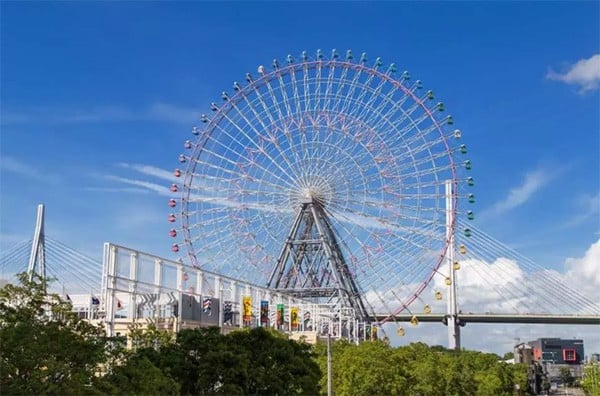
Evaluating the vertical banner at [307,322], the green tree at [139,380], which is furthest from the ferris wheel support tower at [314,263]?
the green tree at [139,380]

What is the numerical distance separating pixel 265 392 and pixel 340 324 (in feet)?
151

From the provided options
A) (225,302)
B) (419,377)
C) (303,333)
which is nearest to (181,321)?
(225,302)

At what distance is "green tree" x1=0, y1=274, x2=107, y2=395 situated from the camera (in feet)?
87.8

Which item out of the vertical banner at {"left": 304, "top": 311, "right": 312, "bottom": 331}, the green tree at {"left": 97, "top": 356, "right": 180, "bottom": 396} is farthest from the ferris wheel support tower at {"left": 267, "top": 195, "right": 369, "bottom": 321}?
the green tree at {"left": 97, "top": 356, "right": 180, "bottom": 396}

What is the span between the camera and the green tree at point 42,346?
26766 millimetres

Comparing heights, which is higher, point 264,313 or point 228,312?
point 264,313

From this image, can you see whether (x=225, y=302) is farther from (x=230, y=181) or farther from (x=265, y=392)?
(x=265, y=392)

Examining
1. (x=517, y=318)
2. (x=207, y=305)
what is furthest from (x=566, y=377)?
(x=207, y=305)

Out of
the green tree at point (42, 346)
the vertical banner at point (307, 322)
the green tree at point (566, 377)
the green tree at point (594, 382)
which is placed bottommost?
the green tree at point (566, 377)

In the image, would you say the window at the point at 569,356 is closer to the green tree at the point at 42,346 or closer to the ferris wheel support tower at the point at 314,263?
the ferris wheel support tower at the point at 314,263

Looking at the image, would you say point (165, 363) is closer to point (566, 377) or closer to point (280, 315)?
point (280, 315)

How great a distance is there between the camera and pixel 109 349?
31.2 meters

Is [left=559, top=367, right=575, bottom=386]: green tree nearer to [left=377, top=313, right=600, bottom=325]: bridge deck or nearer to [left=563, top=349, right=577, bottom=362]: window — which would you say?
[left=563, top=349, right=577, bottom=362]: window

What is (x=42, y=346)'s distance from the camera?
2717cm
